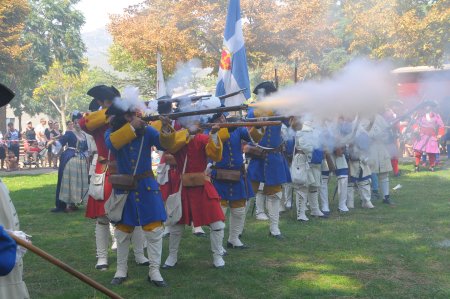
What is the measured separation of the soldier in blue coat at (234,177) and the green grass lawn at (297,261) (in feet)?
1.85

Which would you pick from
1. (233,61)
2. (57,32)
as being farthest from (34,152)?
(57,32)

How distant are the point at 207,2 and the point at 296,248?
20504mm

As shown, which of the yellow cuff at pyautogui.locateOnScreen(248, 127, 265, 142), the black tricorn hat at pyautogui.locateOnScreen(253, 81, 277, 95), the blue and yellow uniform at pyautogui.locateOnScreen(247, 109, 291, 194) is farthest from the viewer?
the blue and yellow uniform at pyautogui.locateOnScreen(247, 109, 291, 194)

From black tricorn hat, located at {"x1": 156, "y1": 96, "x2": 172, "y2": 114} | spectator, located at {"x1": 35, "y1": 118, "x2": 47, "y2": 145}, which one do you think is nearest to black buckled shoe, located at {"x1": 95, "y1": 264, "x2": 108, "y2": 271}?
black tricorn hat, located at {"x1": 156, "y1": 96, "x2": 172, "y2": 114}

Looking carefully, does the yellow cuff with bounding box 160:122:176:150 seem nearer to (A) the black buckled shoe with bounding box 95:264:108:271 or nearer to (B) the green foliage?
(A) the black buckled shoe with bounding box 95:264:108:271

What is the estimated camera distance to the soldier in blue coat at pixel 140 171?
6367mm

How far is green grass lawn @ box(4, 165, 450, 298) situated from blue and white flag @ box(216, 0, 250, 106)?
254cm

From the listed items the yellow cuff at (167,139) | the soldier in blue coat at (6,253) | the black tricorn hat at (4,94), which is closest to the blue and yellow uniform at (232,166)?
the yellow cuff at (167,139)

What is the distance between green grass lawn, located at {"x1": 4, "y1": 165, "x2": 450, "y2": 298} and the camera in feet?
21.0

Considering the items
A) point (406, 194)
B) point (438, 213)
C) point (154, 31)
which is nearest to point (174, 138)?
point (438, 213)

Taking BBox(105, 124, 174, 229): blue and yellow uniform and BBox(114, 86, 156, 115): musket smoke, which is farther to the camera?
BBox(105, 124, 174, 229): blue and yellow uniform

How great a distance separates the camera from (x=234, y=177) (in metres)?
8.18

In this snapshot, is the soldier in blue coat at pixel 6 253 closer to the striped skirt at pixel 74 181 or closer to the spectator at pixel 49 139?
the striped skirt at pixel 74 181

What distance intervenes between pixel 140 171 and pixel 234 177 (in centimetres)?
197
